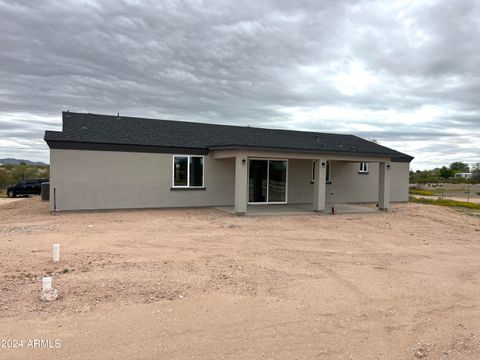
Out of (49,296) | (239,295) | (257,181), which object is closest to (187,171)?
(257,181)

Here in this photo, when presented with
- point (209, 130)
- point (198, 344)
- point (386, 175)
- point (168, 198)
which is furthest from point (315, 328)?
point (209, 130)

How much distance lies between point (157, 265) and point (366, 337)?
3.99 metres

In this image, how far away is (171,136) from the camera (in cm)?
1709

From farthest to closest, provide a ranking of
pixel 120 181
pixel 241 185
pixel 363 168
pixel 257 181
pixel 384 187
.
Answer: pixel 363 168 → pixel 257 181 → pixel 384 187 → pixel 120 181 → pixel 241 185

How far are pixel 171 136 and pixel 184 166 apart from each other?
64.4 inches

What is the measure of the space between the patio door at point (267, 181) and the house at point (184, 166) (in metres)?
0.05

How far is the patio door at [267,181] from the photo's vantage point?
17766 mm

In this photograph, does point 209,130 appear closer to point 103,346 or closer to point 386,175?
point 386,175

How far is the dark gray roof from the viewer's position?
1477cm

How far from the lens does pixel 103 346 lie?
12.2 ft

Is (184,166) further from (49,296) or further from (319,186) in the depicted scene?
(49,296)

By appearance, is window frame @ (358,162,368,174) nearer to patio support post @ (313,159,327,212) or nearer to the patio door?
the patio door

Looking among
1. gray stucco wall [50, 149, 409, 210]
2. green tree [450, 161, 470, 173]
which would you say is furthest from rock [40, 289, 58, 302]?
green tree [450, 161, 470, 173]

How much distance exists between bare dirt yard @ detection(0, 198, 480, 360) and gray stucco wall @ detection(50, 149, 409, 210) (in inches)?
160
